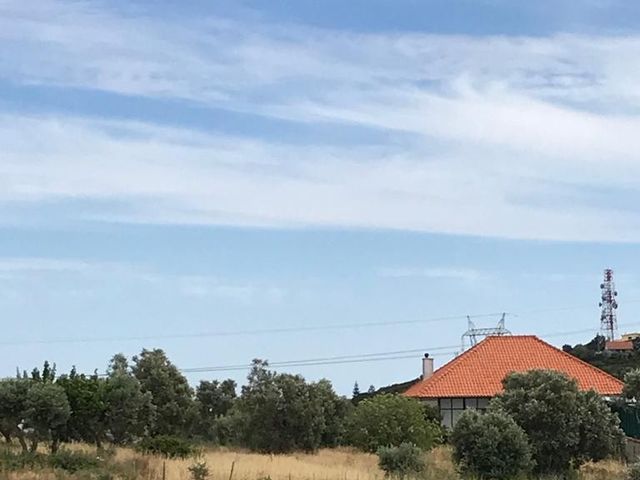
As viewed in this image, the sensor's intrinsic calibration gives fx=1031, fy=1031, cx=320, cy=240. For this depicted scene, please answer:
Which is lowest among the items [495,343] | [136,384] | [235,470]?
[235,470]

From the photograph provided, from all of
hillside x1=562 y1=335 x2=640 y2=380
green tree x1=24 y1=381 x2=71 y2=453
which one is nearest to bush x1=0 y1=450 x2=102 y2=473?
green tree x1=24 y1=381 x2=71 y2=453

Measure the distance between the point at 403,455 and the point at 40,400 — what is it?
10.0 m

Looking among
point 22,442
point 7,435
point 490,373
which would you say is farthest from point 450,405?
point 22,442

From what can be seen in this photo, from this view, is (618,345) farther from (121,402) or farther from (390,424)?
(121,402)

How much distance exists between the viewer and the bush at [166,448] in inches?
1152

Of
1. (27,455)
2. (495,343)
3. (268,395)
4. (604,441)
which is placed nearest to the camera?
(27,455)

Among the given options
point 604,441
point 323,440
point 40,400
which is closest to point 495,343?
point 323,440

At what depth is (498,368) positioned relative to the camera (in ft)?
163

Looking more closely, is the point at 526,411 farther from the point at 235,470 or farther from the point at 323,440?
the point at 323,440

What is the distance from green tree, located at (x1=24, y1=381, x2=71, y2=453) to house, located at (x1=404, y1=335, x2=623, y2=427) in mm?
21689

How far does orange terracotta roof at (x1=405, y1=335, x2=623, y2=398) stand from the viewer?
47969 millimetres

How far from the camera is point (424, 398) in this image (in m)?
47.8

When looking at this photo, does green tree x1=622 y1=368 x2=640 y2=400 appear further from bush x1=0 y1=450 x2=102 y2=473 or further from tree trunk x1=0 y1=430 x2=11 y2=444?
tree trunk x1=0 y1=430 x2=11 y2=444

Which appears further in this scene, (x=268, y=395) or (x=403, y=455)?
(x=268, y=395)
